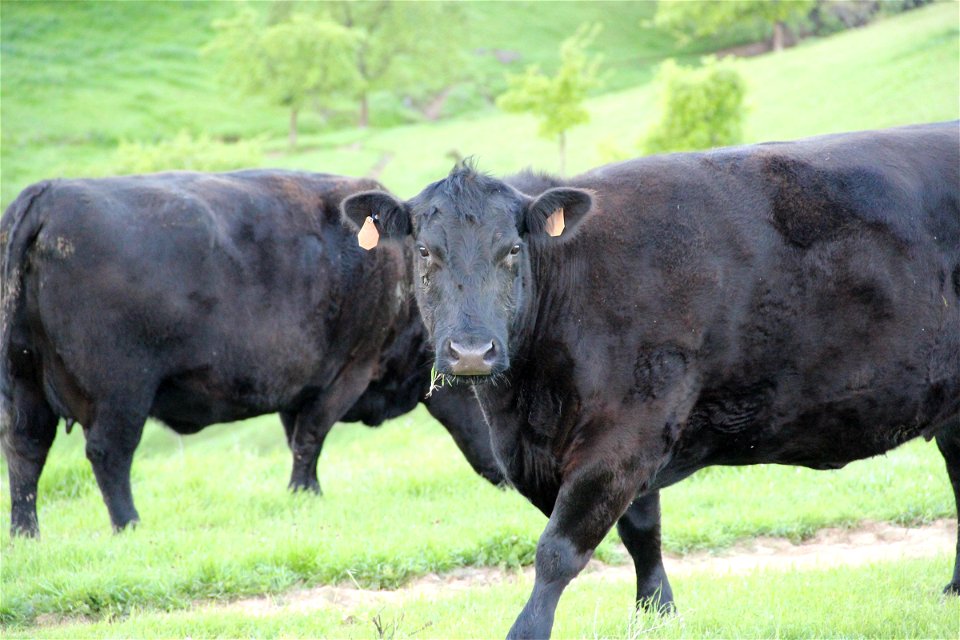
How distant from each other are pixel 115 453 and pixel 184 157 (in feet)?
119

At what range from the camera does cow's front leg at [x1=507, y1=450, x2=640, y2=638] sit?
5098 millimetres

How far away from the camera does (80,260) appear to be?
849cm

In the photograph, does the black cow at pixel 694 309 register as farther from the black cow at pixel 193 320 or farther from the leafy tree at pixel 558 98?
the leafy tree at pixel 558 98

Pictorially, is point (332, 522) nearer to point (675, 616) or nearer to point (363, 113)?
point (675, 616)

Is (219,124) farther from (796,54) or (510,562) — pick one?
(510,562)

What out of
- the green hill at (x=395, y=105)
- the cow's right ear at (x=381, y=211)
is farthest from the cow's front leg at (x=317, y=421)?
the green hill at (x=395, y=105)

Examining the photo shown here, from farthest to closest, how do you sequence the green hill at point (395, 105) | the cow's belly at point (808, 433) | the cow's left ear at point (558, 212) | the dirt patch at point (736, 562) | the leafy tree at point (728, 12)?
the leafy tree at point (728, 12) < the green hill at point (395, 105) < the dirt patch at point (736, 562) < the cow's belly at point (808, 433) < the cow's left ear at point (558, 212)

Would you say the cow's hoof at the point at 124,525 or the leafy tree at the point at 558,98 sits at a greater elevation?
the cow's hoof at the point at 124,525

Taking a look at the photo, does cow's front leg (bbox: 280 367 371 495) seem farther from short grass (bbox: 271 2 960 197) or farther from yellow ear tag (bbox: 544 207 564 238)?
short grass (bbox: 271 2 960 197)

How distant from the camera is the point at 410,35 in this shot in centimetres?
6688

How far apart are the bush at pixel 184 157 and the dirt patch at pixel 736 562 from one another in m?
36.4

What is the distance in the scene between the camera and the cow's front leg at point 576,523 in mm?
5098

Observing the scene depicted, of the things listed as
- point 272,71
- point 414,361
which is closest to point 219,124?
point 272,71

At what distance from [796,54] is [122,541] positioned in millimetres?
42787
